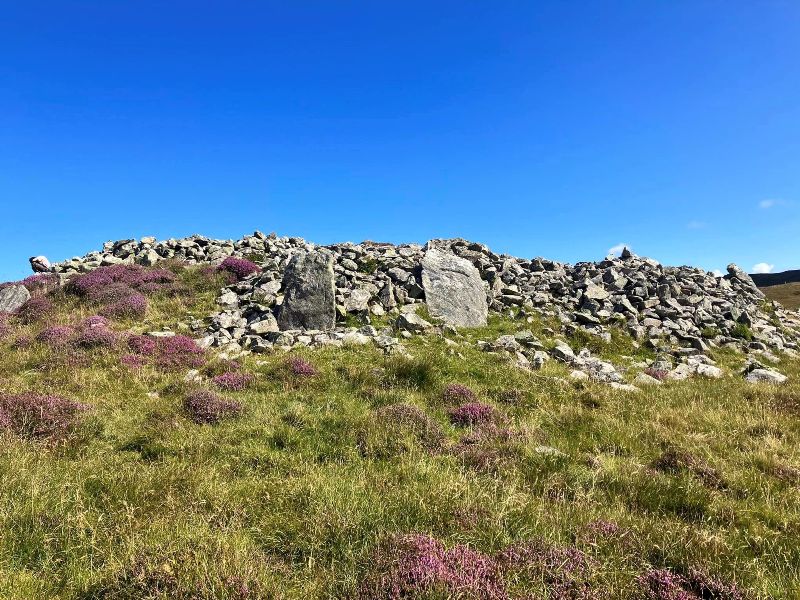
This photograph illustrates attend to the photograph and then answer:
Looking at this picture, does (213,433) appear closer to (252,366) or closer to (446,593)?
(252,366)

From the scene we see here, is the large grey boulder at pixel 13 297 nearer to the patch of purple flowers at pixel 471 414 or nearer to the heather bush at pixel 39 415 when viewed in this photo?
the heather bush at pixel 39 415

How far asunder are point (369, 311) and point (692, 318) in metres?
16.8

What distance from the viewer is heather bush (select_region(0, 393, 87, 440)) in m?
8.79

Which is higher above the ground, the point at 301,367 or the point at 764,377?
the point at 301,367

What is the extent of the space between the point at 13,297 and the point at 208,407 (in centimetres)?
1825

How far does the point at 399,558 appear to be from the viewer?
195 inches

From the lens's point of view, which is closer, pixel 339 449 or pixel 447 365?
pixel 339 449

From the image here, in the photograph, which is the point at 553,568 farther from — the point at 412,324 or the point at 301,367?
the point at 412,324

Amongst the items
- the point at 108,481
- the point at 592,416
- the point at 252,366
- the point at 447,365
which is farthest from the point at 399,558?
the point at 252,366

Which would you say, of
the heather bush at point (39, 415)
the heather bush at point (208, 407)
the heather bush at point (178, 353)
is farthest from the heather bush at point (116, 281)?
the heather bush at point (208, 407)

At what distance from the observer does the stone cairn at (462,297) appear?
1825cm

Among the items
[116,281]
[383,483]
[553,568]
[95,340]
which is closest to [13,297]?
[116,281]

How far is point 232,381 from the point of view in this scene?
12.7 m

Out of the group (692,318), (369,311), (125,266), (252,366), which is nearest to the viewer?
(252,366)
